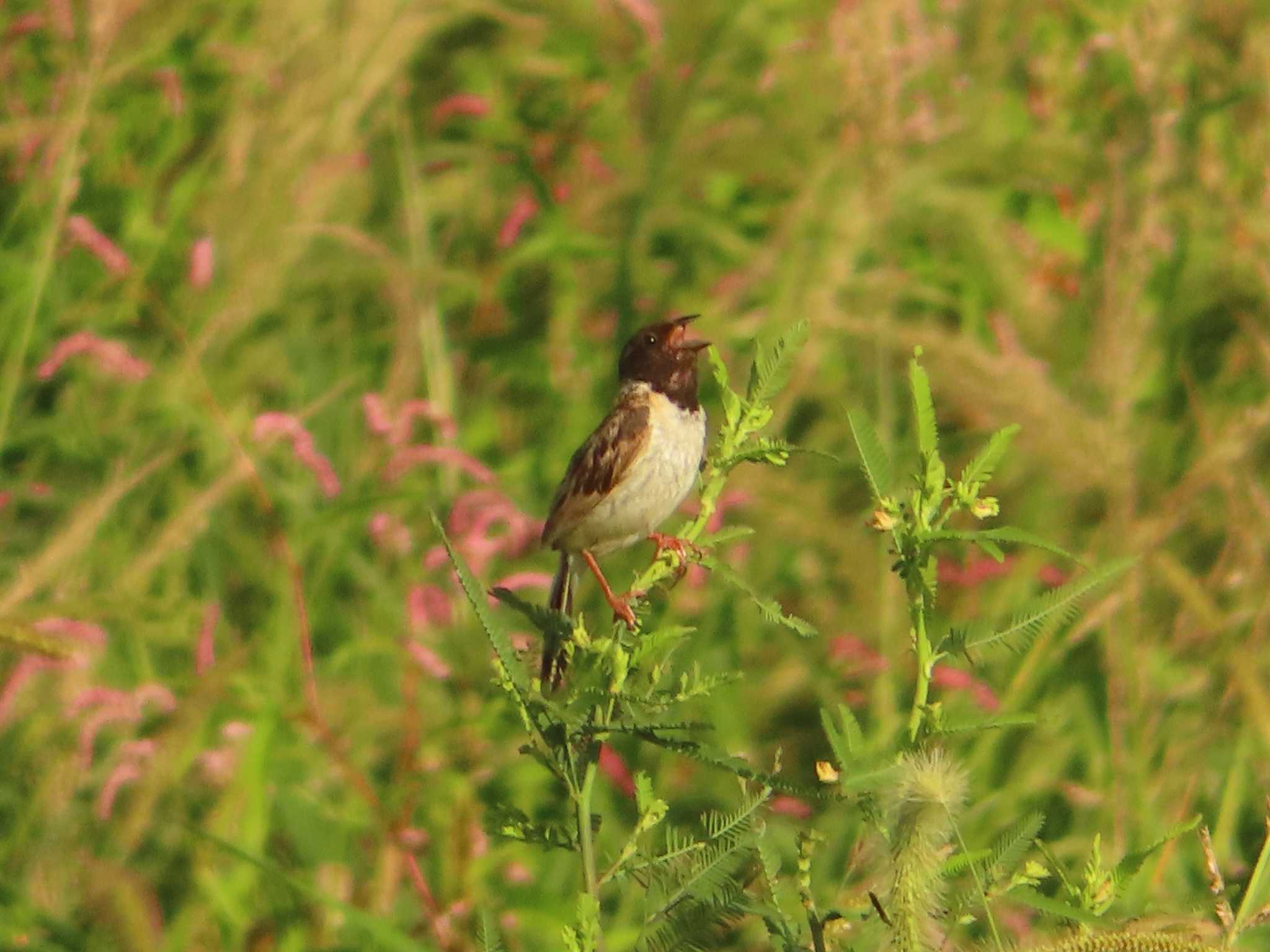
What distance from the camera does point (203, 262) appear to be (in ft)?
13.6

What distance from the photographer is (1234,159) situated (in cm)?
569

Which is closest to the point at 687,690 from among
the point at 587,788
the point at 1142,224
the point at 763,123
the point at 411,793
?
the point at 587,788

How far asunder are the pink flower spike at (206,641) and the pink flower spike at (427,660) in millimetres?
383

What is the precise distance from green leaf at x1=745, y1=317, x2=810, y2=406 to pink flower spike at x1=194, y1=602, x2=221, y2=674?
1.81 metres

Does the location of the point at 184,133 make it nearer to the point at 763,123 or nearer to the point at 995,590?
the point at 763,123

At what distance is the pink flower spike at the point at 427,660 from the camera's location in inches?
138

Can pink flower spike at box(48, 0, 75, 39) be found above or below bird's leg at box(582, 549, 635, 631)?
above

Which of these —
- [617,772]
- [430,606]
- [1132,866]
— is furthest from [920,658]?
[617,772]

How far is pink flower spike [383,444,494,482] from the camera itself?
13.1 feet

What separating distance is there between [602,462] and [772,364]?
169 centimetres

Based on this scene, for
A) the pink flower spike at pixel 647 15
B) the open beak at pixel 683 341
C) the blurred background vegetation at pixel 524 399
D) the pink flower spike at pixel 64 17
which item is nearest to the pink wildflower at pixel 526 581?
the blurred background vegetation at pixel 524 399

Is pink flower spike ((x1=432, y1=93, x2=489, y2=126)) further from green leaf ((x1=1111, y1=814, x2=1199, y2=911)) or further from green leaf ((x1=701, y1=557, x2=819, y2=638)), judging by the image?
green leaf ((x1=1111, y1=814, x2=1199, y2=911))

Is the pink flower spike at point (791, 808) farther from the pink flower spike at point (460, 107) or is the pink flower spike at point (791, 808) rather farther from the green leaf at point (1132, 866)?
the pink flower spike at point (460, 107)

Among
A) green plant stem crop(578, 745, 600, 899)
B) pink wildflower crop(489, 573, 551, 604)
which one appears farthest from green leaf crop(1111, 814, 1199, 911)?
pink wildflower crop(489, 573, 551, 604)
